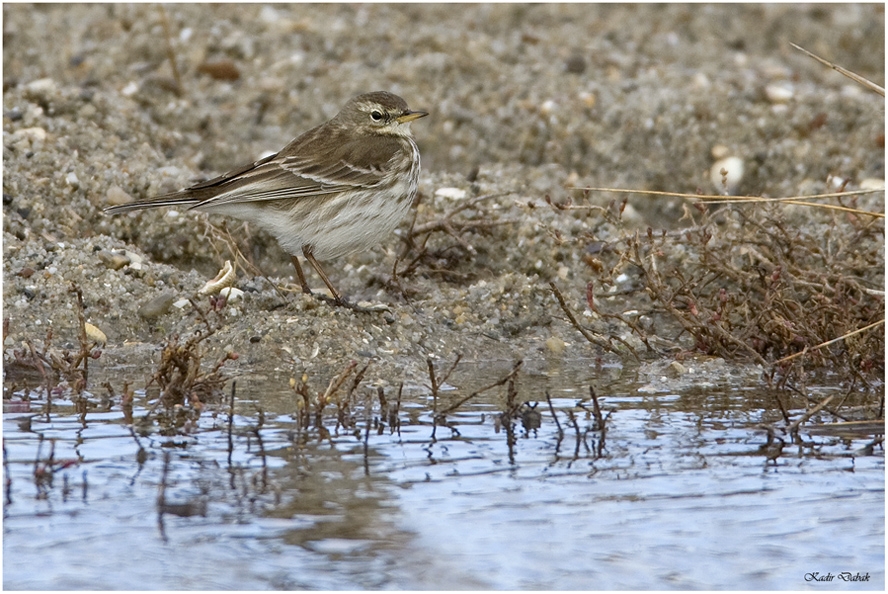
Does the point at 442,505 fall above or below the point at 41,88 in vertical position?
below

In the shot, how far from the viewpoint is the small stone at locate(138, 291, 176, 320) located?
20.8 ft

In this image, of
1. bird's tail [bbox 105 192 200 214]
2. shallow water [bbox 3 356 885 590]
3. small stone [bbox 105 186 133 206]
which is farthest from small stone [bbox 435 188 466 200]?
shallow water [bbox 3 356 885 590]

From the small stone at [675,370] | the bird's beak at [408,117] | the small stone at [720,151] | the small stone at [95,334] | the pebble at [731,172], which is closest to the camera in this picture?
the small stone at [675,370]

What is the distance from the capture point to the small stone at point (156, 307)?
20.8ft

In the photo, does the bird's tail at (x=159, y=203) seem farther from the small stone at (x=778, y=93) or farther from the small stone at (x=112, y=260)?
the small stone at (x=778, y=93)

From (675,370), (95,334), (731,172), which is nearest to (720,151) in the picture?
(731,172)

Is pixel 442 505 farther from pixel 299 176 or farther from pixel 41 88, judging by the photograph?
pixel 41 88

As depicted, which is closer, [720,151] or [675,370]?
[675,370]

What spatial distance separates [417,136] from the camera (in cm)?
937

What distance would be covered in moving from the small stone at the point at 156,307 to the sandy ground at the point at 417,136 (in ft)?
0.06

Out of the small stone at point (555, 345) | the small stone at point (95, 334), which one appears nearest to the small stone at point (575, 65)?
the small stone at point (555, 345)

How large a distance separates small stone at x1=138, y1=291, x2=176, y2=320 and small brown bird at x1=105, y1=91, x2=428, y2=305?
488 mm

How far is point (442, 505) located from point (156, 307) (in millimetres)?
2662

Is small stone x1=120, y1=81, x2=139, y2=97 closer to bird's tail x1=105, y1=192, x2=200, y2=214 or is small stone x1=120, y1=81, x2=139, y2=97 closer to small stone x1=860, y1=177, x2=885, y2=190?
bird's tail x1=105, y1=192, x2=200, y2=214
